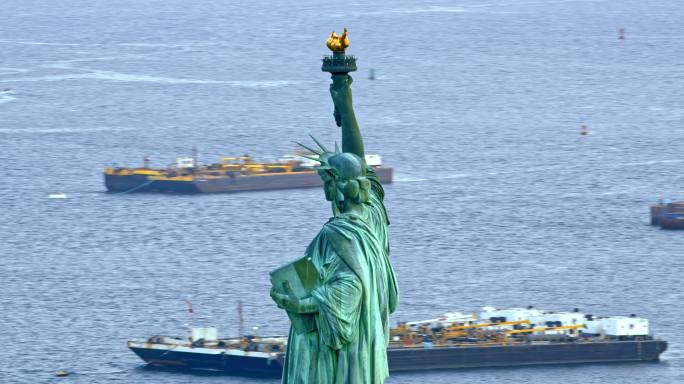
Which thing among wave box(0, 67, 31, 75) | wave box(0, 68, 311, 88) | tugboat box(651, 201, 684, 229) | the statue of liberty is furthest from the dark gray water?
the statue of liberty

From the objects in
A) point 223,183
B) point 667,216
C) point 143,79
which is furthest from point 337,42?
point 143,79

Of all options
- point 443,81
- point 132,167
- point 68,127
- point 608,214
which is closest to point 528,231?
point 608,214

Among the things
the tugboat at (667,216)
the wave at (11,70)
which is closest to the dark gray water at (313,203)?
the wave at (11,70)

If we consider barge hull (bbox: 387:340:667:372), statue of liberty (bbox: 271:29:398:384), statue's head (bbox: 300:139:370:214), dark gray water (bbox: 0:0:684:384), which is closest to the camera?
statue of liberty (bbox: 271:29:398:384)

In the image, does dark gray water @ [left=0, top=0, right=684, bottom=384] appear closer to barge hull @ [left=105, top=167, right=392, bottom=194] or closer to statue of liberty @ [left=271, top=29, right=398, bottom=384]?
barge hull @ [left=105, top=167, right=392, bottom=194]

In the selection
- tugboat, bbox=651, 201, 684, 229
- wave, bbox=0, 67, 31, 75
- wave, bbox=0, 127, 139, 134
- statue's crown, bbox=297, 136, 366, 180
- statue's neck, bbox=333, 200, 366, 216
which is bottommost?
tugboat, bbox=651, 201, 684, 229

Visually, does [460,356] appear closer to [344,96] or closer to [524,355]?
[524,355]

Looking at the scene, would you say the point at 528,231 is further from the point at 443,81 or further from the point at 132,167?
the point at 443,81
